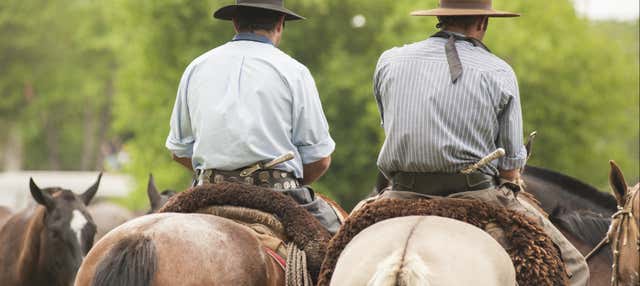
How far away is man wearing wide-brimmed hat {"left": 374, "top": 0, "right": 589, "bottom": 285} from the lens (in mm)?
5875

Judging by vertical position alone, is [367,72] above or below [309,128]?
below

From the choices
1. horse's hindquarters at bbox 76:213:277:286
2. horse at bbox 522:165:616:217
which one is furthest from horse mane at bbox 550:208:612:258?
horse's hindquarters at bbox 76:213:277:286

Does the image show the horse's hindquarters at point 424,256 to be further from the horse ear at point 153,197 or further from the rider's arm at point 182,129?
the horse ear at point 153,197

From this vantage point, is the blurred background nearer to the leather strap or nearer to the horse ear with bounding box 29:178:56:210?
the horse ear with bounding box 29:178:56:210

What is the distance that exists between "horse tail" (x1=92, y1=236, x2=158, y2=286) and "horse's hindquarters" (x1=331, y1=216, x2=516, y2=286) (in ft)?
2.97

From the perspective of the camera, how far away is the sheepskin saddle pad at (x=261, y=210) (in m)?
6.45

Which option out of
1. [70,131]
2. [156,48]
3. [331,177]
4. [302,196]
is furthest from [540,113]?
[70,131]

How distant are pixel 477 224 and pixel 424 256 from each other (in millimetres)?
796

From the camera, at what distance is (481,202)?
18.9ft

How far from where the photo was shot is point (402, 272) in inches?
191

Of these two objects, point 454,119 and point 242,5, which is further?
point 242,5

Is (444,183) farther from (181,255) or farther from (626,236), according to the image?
(181,255)

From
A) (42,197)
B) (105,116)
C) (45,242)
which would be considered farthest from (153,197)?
(105,116)

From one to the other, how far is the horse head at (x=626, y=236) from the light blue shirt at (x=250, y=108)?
5.78 ft
